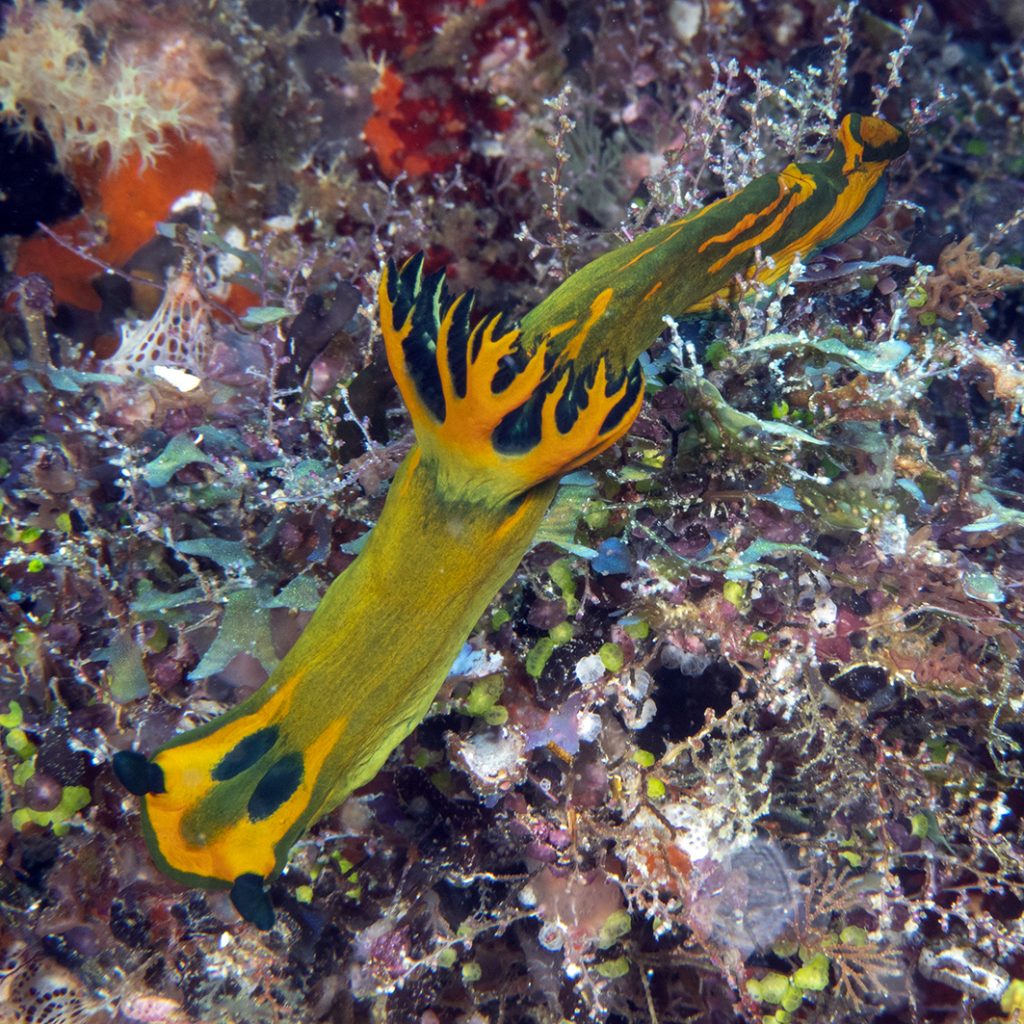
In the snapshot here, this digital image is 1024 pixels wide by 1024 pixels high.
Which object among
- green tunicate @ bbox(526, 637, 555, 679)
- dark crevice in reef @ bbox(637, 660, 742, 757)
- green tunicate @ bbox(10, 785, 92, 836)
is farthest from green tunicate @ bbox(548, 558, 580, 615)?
green tunicate @ bbox(10, 785, 92, 836)

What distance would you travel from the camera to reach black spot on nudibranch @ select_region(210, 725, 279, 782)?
2.23m

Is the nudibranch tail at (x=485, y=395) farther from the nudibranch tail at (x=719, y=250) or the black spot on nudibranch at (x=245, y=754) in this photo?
the black spot on nudibranch at (x=245, y=754)

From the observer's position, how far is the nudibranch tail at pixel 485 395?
7.13 ft

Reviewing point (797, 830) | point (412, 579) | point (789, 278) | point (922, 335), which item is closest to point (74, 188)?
point (412, 579)

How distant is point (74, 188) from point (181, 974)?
16.7 feet

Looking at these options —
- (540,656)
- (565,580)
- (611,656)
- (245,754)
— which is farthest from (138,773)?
(611,656)

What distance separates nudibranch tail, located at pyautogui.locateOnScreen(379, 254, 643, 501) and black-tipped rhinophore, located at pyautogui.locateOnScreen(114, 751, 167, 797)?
1.36 m

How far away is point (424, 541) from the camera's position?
95.9 inches

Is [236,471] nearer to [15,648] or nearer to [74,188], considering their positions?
[15,648]

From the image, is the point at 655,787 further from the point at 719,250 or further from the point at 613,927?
the point at 719,250

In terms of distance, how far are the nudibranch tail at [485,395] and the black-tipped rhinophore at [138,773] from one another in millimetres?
1364

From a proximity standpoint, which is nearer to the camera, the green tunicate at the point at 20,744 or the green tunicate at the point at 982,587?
the green tunicate at the point at 982,587

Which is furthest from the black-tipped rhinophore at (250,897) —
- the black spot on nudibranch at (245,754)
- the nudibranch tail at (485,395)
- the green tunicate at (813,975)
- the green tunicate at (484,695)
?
the green tunicate at (813,975)

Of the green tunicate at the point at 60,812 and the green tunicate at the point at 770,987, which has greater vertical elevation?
the green tunicate at the point at 60,812
